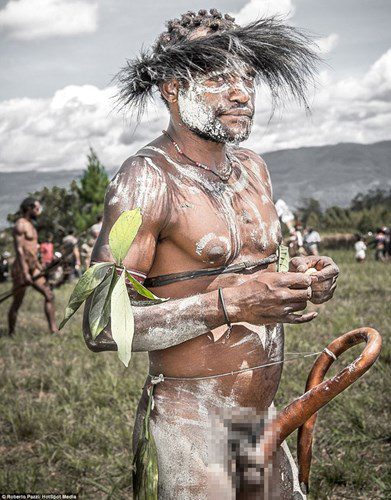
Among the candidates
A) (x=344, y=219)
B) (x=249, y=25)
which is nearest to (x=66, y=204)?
(x=344, y=219)

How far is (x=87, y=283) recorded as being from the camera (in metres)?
1.55

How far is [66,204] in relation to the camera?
155 ft

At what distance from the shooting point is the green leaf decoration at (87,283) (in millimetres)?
1547

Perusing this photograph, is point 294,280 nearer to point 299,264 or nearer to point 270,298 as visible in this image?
point 270,298

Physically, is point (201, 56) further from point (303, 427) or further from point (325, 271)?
point (303, 427)

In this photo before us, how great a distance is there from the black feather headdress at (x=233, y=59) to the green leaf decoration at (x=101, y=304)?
27.2 inches

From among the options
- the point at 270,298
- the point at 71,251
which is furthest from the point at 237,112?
the point at 71,251

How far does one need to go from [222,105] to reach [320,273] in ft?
1.92

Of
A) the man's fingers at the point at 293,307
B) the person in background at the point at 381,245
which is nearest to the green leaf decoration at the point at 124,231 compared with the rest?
the man's fingers at the point at 293,307

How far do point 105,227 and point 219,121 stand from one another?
1.58 ft

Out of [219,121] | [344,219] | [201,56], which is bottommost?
[344,219]

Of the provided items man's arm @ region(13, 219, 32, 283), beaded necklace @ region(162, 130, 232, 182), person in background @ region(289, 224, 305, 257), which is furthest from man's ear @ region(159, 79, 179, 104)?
man's arm @ region(13, 219, 32, 283)

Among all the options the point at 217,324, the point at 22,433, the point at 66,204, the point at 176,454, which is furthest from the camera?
the point at 66,204

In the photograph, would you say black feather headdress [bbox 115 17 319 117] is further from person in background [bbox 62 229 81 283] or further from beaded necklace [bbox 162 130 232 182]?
person in background [bbox 62 229 81 283]
